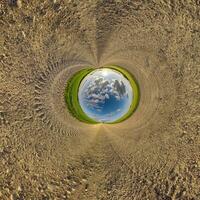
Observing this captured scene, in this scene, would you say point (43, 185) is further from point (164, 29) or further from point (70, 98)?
point (164, 29)

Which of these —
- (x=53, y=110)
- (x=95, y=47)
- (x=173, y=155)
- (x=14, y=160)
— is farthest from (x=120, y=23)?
(x=14, y=160)

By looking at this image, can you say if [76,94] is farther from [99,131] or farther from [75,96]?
[99,131]

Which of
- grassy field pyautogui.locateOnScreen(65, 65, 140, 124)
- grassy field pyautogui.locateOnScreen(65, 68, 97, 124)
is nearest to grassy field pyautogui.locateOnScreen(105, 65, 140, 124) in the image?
grassy field pyautogui.locateOnScreen(65, 65, 140, 124)

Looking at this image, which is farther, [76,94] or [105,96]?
[76,94]

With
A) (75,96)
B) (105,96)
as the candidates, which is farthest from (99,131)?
(105,96)

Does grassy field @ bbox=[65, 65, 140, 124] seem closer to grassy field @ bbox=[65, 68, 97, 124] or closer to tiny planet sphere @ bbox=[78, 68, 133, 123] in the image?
grassy field @ bbox=[65, 68, 97, 124]

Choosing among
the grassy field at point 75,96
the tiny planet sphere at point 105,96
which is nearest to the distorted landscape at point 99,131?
the grassy field at point 75,96
